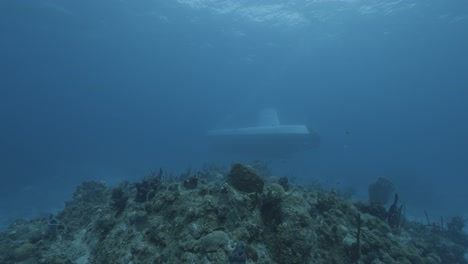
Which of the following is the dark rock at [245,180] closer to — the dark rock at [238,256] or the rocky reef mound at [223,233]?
the rocky reef mound at [223,233]

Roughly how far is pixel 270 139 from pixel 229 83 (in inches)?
3434

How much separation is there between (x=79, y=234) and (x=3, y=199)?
42322 mm

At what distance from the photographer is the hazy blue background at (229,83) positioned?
43219 millimetres

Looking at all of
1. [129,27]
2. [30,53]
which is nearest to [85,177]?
[129,27]

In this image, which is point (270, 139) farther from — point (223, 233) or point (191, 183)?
point (223, 233)

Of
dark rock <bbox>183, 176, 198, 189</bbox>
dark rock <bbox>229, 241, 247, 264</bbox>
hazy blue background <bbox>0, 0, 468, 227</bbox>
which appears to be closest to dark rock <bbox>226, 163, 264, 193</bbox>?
dark rock <bbox>183, 176, 198, 189</bbox>

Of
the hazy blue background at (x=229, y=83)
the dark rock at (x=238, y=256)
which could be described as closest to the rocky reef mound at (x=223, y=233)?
the dark rock at (x=238, y=256)

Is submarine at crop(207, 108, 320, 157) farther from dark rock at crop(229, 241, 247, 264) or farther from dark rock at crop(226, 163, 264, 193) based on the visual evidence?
dark rock at crop(229, 241, 247, 264)

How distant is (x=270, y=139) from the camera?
29.2 metres

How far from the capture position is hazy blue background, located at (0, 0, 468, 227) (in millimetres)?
43219

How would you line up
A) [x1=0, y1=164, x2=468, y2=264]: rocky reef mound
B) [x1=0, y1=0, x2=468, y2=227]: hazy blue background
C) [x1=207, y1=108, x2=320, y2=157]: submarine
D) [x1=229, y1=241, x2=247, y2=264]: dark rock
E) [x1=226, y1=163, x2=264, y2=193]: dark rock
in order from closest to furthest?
[x1=229, y1=241, x2=247, y2=264]: dark rock < [x1=0, y1=164, x2=468, y2=264]: rocky reef mound < [x1=226, y1=163, x2=264, y2=193]: dark rock < [x1=207, y1=108, x2=320, y2=157]: submarine < [x1=0, y1=0, x2=468, y2=227]: hazy blue background

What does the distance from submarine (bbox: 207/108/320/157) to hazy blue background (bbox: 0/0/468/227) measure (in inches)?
338

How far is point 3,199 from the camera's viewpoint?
122 feet

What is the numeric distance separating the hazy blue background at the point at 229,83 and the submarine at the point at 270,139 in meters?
8.57
